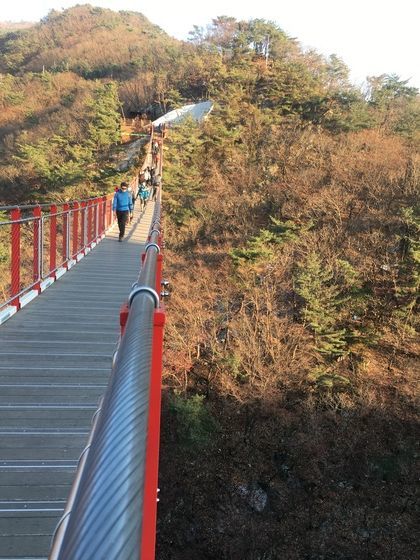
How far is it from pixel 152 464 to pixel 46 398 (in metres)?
2.79

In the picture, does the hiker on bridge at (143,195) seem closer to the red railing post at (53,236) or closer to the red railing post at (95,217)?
the red railing post at (95,217)

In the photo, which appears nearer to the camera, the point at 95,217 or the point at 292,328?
the point at 95,217

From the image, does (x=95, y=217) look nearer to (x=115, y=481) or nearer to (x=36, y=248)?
(x=36, y=248)

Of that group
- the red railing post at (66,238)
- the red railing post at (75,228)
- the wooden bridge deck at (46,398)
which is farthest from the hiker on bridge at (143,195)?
the wooden bridge deck at (46,398)

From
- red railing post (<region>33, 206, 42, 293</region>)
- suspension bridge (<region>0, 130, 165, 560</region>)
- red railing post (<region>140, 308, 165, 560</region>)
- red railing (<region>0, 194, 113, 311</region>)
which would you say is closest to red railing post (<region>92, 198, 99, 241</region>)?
red railing (<region>0, 194, 113, 311</region>)

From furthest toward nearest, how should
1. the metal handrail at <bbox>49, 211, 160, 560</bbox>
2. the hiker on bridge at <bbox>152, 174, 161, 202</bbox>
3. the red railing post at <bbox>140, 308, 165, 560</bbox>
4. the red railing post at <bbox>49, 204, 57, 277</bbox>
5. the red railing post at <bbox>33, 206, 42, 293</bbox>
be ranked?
the hiker on bridge at <bbox>152, 174, 161, 202</bbox>
the red railing post at <bbox>49, 204, 57, 277</bbox>
the red railing post at <bbox>33, 206, 42, 293</bbox>
the red railing post at <bbox>140, 308, 165, 560</bbox>
the metal handrail at <bbox>49, 211, 160, 560</bbox>

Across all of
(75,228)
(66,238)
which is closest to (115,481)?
(66,238)

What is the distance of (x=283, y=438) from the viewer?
57.4 ft

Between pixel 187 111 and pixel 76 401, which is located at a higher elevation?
pixel 187 111

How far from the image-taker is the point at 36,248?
23.8ft

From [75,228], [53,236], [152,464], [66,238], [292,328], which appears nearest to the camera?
[152,464]

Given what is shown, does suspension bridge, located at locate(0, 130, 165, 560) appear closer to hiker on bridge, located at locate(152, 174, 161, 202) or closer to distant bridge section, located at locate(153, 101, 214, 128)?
hiker on bridge, located at locate(152, 174, 161, 202)

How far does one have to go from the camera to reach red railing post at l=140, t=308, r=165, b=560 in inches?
42.2

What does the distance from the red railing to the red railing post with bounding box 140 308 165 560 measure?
140 inches
